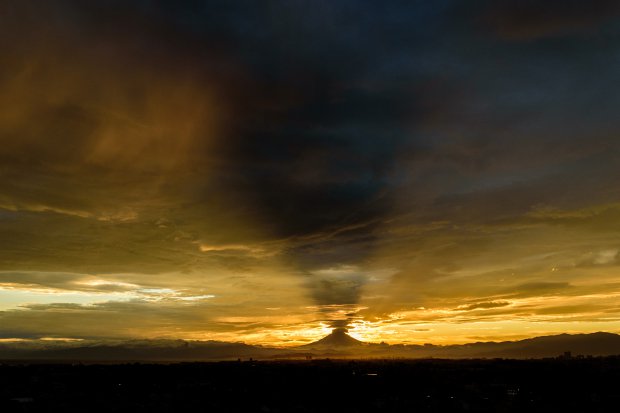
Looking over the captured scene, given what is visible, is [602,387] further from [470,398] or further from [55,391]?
[55,391]

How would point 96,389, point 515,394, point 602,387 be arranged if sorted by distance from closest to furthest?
point 515,394
point 96,389
point 602,387

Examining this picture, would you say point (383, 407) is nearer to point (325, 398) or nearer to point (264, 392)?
point (325, 398)

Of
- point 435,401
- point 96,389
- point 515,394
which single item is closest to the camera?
point 435,401

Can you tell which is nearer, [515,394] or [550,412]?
[550,412]

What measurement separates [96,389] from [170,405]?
38800 millimetres

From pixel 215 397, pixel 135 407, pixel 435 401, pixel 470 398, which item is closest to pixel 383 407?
pixel 435 401

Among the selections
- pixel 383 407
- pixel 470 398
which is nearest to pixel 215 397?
pixel 383 407

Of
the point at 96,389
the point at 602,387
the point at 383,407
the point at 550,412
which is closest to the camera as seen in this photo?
the point at 550,412

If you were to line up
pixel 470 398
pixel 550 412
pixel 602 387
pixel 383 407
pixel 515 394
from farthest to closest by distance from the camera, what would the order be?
pixel 602 387
pixel 515 394
pixel 470 398
pixel 383 407
pixel 550 412

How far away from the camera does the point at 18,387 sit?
102812 mm

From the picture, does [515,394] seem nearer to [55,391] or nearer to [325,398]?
[325,398]

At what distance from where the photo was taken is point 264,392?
95.1 metres

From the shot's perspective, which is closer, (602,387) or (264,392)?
(264,392)

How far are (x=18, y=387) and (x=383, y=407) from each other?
78.4 meters
